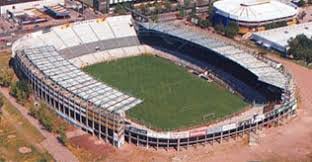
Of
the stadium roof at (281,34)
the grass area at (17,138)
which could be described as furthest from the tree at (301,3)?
the grass area at (17,138)

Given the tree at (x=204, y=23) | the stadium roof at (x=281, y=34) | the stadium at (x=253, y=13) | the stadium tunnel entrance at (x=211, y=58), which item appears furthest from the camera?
the tree at (x=204, y=23)

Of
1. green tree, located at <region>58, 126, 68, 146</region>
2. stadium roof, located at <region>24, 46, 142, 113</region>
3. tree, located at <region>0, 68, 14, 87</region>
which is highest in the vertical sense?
stadium roof, located at <region>24, 46, 142, 113</region>

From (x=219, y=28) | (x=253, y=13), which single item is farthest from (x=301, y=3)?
(x=219, y=28)

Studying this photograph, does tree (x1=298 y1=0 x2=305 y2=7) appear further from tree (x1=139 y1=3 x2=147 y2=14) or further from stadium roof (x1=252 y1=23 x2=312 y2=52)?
tree (x1=139 y1=3 x2=147 y2=14)

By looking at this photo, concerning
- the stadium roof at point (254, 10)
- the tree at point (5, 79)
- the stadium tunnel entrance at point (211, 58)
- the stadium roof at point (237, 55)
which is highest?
the stadium roof at point (254, 10)

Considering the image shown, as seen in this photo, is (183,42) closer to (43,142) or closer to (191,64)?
(191,64)

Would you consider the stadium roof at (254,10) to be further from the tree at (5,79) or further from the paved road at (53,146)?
the paved road at (53,146)

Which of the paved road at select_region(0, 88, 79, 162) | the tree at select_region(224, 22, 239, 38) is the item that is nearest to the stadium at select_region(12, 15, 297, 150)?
the paved road at select_region(0, 88, 79, 162)

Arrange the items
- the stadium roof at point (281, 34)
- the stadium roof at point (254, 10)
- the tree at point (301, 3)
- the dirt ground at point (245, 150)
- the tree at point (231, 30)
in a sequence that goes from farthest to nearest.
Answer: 1. the tree at point (301, 3)
2. the stadium roof at point (254, 10)
3. the tree at point (231, 30)
4. the stadium roof at point (281, 34)
5. the dirt ground at point (245, 150)
